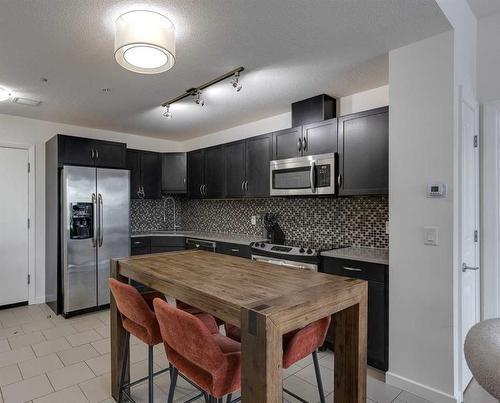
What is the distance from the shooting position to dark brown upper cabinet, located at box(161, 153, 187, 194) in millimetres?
5242

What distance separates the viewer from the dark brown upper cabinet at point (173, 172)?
5242 mm

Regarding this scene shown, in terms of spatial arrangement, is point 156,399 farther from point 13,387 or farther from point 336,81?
point 336,81

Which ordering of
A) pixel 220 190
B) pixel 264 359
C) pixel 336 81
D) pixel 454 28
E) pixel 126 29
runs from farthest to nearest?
pixel 220 190 < pixel 336 81 < pixel 454 28 < pixel 126 29 < pixel 264 359

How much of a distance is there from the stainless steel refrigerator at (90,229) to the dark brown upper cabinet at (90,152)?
0.49 ft

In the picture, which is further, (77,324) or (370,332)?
(77,324)

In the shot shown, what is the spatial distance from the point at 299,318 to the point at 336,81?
2422 mm

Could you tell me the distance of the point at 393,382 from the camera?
2.38 m

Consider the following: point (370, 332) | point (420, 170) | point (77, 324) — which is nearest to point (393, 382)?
point (370, 332)

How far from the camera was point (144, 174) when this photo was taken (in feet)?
16.7

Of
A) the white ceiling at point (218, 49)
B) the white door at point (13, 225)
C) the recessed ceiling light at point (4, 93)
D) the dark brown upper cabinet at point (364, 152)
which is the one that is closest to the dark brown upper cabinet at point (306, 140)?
the dark brown upper cabinet at point (364, 152)

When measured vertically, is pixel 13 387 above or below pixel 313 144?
below

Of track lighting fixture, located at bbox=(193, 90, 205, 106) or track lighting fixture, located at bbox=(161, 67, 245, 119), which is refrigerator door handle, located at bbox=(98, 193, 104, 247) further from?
track lighting fixture, located at bbox=(193, 90, 205, 106)

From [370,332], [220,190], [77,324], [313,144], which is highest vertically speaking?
[313,144]

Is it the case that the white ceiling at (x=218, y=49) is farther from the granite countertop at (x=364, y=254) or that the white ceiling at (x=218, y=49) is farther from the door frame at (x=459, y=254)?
the granite countertop at (x=364, y=254)
